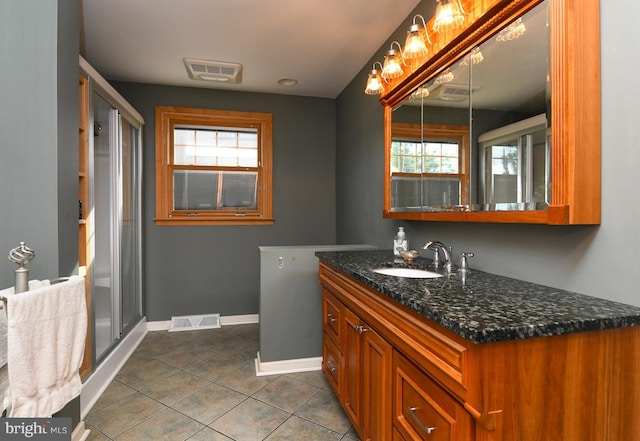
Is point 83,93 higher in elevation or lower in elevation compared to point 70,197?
higher

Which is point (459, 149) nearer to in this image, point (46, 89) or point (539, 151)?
point (539, 151)

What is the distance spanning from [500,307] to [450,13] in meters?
1.29

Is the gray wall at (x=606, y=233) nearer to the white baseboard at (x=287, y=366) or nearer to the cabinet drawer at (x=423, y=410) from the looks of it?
the cabinet drawer at (x=423, y=410)

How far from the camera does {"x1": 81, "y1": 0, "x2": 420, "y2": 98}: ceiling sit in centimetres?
220

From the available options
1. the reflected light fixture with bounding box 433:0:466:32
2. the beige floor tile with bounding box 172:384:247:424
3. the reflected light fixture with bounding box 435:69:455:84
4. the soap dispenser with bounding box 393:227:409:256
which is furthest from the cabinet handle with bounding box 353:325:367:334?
the reflected light fixture with bounding box 433:0:466:32

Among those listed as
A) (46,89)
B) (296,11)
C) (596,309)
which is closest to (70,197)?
(46,89)

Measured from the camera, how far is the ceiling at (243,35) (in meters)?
2.20

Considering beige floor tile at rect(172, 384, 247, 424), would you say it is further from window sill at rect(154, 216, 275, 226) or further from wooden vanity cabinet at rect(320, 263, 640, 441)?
window sill at rect(154, 216, 275, 226)

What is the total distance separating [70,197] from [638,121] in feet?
7.90

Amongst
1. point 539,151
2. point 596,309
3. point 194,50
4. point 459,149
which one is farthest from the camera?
point 194,50

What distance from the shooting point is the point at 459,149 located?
5.53 feet

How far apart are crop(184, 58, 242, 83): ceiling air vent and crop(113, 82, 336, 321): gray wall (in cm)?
35

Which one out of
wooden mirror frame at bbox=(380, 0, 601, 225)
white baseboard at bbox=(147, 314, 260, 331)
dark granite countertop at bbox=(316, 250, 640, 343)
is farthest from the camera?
white baseboard at bbox=(147, 314, 260, 331)

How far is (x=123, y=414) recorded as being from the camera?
6.74 feet
